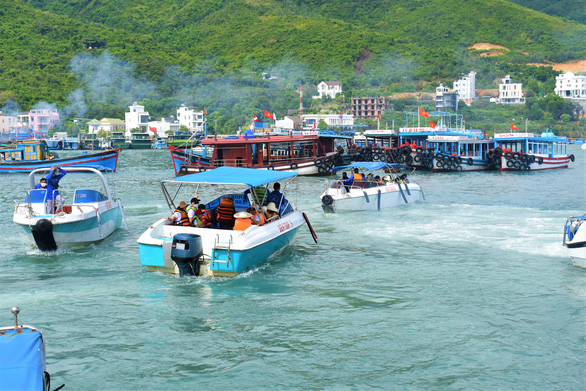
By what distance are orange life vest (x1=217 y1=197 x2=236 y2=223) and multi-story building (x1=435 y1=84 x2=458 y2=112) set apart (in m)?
168

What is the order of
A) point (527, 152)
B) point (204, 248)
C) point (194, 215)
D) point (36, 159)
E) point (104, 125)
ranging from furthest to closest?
point (104, 125), point (527, 152), point (36, 159), point (194, 215), point (204, 248)

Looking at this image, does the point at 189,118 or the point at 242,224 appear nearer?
the point at 242,224

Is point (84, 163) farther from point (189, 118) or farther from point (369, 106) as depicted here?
point (369, 106)

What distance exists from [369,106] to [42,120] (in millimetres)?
90662

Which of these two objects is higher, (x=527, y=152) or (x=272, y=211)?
(x=527, y=152)

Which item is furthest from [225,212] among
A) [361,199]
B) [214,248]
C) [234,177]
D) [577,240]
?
[361,199]

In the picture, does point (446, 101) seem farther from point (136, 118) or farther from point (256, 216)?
point (256, 216)

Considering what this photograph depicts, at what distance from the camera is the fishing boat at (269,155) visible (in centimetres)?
4375

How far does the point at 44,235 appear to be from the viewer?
16.5 m

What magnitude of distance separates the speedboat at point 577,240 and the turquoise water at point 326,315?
1.28 ft

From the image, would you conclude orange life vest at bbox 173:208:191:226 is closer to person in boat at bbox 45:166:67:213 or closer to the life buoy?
person in boat at bbox 45:166:67:213

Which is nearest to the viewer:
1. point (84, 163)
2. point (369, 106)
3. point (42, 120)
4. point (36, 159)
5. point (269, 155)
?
point (269, 155)

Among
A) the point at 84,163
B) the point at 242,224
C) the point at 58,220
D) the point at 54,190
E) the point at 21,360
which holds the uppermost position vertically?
the point at 54,190

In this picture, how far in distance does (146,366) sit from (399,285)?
6366 mm
